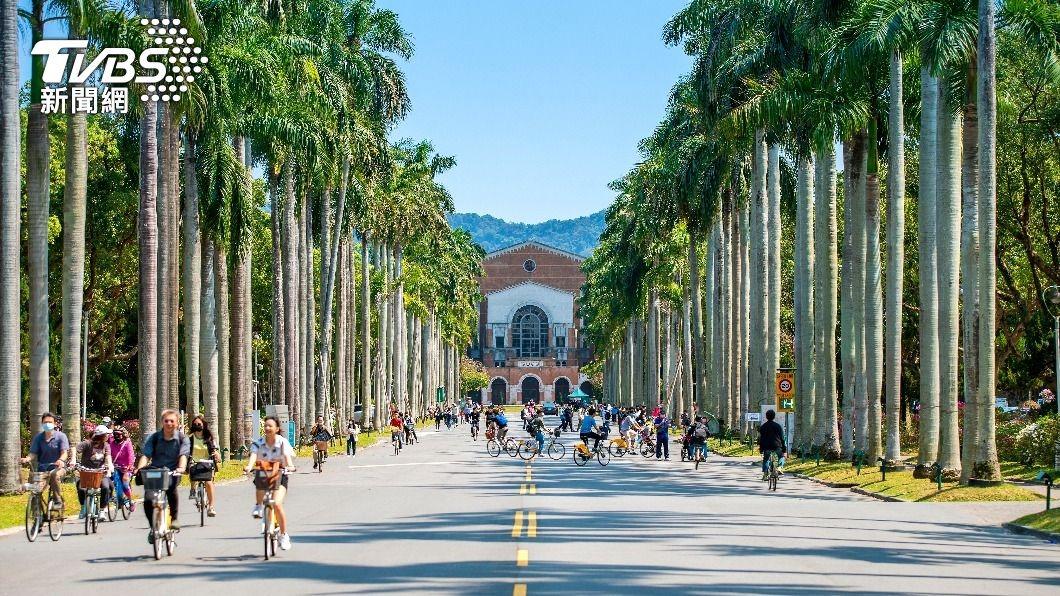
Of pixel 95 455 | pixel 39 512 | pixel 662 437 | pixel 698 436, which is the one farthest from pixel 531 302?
pixel 39 512

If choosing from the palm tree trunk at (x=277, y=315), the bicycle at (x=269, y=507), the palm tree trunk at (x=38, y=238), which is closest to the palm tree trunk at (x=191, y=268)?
the palm tree trunk at (x=38, y=238)

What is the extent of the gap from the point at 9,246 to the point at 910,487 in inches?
756

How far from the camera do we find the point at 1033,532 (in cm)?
2184

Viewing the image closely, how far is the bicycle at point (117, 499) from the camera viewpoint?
2467 cm

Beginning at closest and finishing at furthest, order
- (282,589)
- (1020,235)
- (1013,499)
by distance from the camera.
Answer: (282,589)
(1013,499)
(1020,235)

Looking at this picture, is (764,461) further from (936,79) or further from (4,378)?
(4,378)

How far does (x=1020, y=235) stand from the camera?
48906 mm

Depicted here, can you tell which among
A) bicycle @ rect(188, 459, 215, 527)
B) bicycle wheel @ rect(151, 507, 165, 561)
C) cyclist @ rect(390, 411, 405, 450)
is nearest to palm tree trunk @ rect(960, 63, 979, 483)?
bicycle @ rect(188, 459, 215, 527)

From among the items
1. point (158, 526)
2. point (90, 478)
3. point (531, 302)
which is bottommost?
point (158, 526)

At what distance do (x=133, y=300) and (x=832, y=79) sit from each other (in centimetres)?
3380

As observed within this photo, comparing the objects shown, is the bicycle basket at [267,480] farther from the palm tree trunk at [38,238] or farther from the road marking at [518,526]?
the palm tree trunk at [38,238]

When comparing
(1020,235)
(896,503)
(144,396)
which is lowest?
(896,503)

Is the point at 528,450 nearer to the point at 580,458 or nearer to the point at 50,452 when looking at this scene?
the point at 580,458

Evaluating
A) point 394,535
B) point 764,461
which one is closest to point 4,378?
point 394,535
